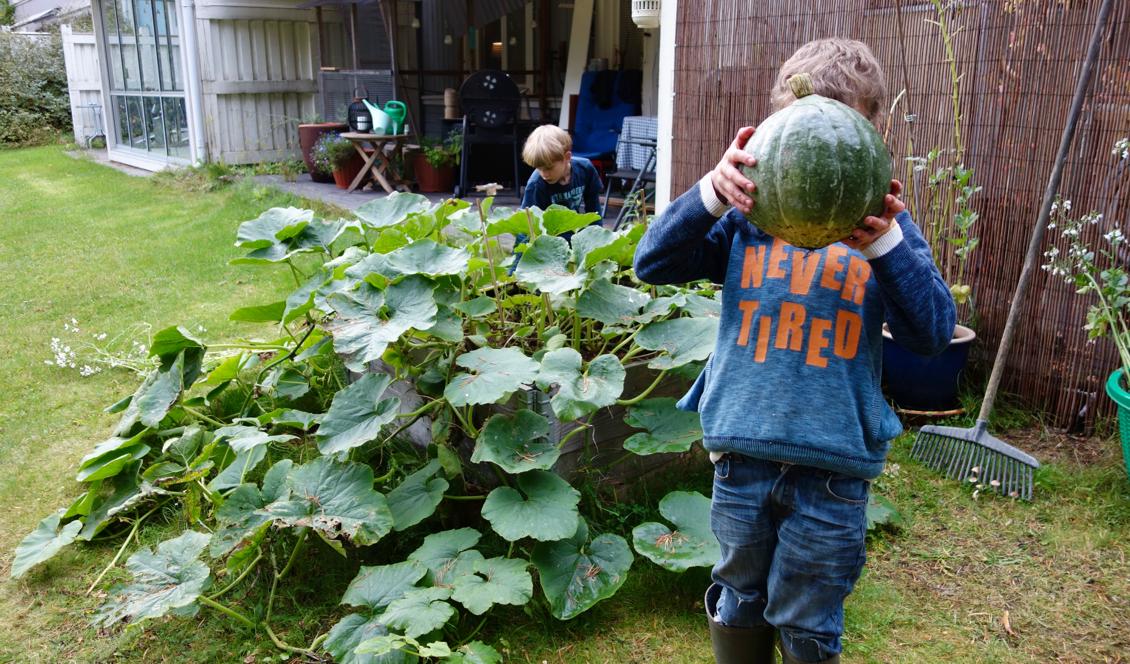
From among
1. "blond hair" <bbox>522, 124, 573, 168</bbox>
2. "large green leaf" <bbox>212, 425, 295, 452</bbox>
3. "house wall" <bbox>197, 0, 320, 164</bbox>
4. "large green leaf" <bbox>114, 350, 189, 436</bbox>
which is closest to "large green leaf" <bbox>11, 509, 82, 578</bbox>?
"large green leaf" <bbox>114, 350, 189, 436</bbox>

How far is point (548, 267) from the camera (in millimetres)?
2416

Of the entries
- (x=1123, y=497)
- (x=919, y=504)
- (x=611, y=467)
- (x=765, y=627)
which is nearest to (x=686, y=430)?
(x=611, y=467)

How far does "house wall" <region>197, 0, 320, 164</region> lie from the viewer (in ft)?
31.3

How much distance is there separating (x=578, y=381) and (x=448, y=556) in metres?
0.56

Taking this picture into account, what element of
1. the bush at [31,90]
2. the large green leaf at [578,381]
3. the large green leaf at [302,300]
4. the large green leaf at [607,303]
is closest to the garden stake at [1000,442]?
the large green leaf at [607,303]

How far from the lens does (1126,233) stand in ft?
10.1

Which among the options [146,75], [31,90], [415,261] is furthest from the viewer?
[31,90]

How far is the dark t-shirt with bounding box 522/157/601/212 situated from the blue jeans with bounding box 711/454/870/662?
2.22m

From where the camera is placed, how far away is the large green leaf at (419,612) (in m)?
1.93

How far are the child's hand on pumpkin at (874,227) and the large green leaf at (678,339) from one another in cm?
91

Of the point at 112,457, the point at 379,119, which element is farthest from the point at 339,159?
the point at 112,457

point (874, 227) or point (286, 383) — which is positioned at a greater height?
point (874, 227)

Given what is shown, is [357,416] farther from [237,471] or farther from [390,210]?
[390,210]

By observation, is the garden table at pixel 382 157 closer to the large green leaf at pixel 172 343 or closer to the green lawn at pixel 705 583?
the green lawn at pixel 705 583
